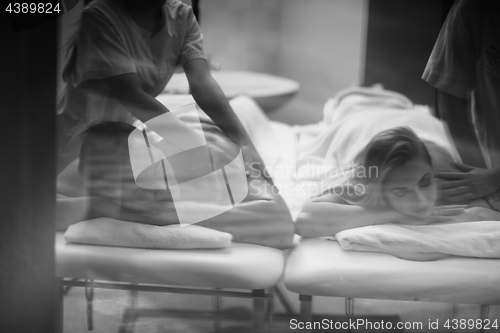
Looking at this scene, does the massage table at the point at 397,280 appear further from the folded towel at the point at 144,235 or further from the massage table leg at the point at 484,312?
the folded towel at the point at 144,235

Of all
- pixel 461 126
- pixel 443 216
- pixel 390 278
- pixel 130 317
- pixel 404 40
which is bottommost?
pixel 130 317

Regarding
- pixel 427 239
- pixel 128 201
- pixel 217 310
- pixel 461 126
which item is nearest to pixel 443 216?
pixel 427 239

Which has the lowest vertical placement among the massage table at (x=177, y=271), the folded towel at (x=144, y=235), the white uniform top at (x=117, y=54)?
the massage table at (x=177, y=271)

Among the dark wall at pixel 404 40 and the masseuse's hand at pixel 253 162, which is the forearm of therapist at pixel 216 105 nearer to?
the masseuse's hand at pixel 253 162

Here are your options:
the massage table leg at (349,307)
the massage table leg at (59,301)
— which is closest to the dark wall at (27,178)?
the massage table leg at (59,301)

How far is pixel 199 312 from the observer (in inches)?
33.7

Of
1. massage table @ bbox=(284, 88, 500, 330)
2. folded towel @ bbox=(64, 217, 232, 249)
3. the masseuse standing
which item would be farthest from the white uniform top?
massage table @ bbox=(284, 88, 500, 330)

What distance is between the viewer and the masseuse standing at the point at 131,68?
0.81m

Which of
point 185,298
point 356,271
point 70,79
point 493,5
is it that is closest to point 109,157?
point 70,79

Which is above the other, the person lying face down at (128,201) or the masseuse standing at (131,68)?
the masseuse standing at (131,68)

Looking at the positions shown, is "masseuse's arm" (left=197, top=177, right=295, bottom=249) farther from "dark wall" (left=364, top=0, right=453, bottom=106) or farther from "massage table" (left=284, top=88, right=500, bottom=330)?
"dark wall" (left=364, top=0, right=453, bottom=106)

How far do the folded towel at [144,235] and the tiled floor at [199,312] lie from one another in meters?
0.09

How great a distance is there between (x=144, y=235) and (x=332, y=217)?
0.34 metres

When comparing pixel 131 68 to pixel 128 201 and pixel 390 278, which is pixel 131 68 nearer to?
pixel 128 201
